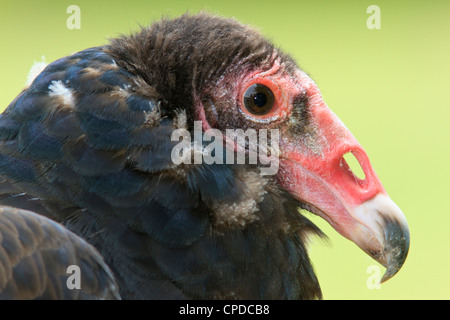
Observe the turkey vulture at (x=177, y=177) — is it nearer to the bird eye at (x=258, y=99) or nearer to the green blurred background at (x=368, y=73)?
the bird eye at (x=258, y=99)

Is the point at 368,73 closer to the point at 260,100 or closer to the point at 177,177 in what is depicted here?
the point at 260,100

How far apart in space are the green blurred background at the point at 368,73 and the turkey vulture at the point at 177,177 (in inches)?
171

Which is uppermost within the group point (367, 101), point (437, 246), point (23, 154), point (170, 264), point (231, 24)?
point (231, 24)

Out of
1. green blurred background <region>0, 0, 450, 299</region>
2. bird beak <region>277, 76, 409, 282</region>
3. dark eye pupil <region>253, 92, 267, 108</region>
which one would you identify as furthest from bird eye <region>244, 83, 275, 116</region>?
green blurred background <region>0, 0, 450, 299</region>

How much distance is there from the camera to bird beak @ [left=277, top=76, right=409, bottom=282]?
2.59 m

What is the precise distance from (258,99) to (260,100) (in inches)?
0.5

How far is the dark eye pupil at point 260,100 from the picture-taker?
2.82m

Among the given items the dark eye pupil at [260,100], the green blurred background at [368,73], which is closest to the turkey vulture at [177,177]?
the dark eye pupil at [260,100]

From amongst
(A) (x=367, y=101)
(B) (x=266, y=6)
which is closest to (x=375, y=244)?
(A) (x=367, y=101)

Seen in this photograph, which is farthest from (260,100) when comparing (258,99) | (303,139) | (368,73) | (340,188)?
(368,73)

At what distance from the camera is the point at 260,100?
2840 mm
